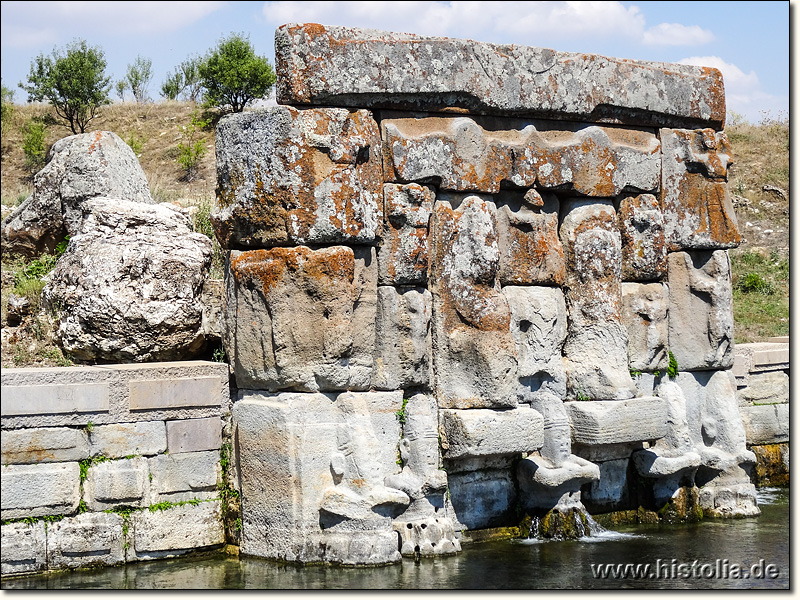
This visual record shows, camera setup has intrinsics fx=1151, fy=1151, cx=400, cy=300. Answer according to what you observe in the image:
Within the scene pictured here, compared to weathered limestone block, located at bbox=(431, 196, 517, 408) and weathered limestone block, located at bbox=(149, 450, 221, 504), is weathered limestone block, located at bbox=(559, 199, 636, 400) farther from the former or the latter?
weathered limestone block, located at bbox=(149, 450, 221, 504)

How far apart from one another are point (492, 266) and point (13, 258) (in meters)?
4.62

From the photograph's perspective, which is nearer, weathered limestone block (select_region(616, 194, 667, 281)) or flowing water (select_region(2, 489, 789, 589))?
flowing water (select_region(2, 489, 789, 589))

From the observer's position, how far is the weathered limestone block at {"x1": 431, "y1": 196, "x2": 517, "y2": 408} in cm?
839

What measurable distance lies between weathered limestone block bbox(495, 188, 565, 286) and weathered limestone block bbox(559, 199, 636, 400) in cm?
20

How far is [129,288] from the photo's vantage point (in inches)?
327

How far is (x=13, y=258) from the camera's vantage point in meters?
10.4

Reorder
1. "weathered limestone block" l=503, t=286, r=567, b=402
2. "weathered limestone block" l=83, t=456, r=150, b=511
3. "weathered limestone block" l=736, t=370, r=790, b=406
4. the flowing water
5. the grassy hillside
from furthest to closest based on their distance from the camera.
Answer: the grassy hillside
"weathered limestone block" l=736, t=370, r=790, b=406
"weathered limestone block" l=503, t=286, r=567, b=402
"weathered limestone block" l=83, t=456, r=150, b=511
the flowing water

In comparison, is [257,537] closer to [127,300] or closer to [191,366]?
[191,366]

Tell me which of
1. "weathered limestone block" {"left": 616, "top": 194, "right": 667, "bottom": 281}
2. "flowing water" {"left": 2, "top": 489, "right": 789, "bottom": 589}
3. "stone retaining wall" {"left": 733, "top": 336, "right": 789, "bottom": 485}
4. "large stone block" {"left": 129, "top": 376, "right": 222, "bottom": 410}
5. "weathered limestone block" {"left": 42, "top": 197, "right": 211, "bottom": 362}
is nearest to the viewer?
"flowing water" {"left": 2, "top": 489, "right": 789, "bottom": 589}

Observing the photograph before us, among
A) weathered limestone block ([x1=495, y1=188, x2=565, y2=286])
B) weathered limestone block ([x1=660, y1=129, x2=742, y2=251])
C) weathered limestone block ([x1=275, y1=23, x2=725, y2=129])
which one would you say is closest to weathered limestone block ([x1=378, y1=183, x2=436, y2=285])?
weathered limestone block ([x1=275, y1=23, x2=725, y2=129])

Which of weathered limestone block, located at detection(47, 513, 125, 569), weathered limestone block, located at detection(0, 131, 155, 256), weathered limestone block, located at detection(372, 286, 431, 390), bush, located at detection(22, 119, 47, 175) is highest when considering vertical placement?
bush, located at detection(22, 119, 47, 175)

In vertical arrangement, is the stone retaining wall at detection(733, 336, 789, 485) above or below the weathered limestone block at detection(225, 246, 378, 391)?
below

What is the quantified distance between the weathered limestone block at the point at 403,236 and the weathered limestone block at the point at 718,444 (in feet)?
10.2

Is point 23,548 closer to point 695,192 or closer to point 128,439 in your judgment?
point 128,439
